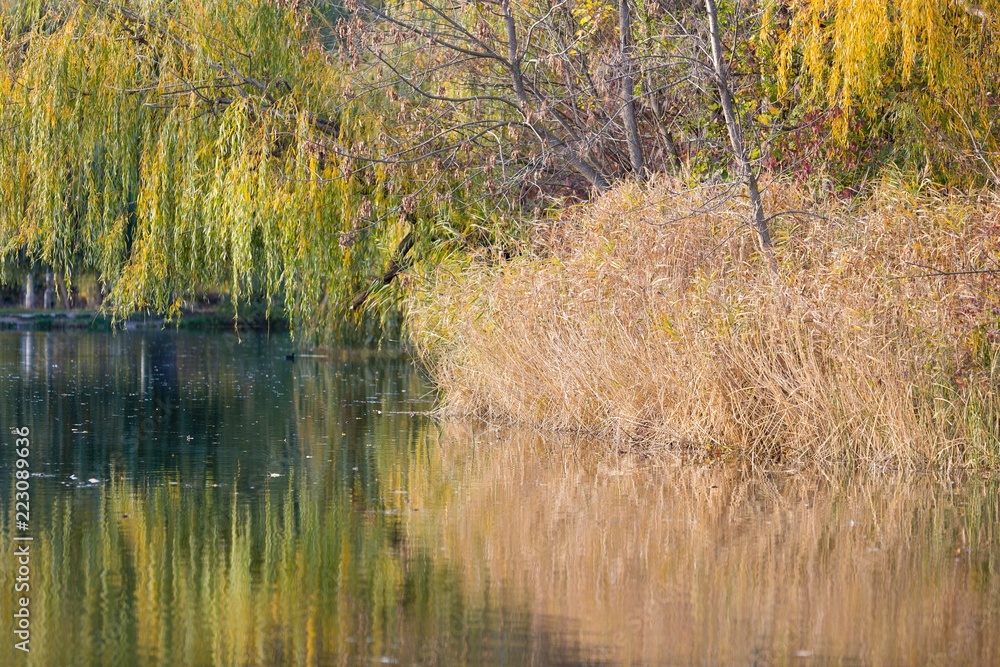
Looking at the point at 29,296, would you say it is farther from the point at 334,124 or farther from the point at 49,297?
the point at 334,124

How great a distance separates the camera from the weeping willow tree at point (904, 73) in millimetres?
11758

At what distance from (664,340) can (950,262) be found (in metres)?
2.34

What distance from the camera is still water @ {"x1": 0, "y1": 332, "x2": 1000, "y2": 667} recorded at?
5355 millimetres

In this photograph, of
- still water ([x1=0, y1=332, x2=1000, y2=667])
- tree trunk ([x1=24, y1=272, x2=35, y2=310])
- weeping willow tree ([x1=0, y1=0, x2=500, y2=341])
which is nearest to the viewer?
still water ([x1=0, y1=332, x2=1000, y2=667])

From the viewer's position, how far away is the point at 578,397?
1288cm

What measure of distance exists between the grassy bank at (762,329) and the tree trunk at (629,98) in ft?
4.59

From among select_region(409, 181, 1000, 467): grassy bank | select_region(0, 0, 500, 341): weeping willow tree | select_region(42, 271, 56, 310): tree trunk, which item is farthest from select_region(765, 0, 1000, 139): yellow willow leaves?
select_region(42, 271, 56, 310): tree trunk

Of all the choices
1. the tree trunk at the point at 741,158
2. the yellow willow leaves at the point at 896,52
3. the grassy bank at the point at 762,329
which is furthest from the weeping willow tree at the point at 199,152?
the yellow willow leaves at the point at 896,52

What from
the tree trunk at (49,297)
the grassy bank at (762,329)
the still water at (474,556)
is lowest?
the still water at (474,556)

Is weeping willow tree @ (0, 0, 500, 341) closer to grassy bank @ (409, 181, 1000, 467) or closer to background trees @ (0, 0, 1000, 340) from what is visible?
background trees @ (0, 0, 1000, 340)

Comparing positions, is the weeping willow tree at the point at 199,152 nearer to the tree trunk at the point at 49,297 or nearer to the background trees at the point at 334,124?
the background trees at the point at 334,124

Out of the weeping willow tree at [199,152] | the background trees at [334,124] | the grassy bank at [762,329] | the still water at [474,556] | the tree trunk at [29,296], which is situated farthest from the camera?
the tree trunk at [29,296]
